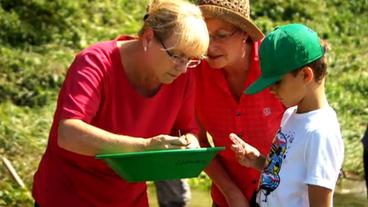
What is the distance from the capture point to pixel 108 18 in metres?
9.49

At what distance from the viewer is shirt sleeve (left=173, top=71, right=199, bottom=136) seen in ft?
10.2

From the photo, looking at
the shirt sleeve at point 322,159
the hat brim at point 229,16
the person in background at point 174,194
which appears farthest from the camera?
the person in background at point 174,194

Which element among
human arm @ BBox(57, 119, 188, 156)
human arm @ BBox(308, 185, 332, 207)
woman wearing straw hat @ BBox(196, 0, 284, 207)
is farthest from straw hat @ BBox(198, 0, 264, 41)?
human arm @ BBox(308, 185, 332, 207)

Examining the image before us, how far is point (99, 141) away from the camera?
2.76 meters

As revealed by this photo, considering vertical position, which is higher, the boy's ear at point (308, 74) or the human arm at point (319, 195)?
the boy's ear at point (308, 74)

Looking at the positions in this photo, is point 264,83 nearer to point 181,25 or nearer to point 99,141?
point 181,25

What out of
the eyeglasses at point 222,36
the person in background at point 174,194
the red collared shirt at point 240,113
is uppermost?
the eyeglasses at point 222,36

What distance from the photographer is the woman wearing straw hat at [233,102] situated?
312 cm

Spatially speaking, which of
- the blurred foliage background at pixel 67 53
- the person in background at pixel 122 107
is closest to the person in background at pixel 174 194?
the blurred foliage background at pixel 67 53

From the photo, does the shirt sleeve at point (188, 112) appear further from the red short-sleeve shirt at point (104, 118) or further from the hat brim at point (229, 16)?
the hat brim at point (229, 16)

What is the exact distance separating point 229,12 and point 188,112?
0.37m

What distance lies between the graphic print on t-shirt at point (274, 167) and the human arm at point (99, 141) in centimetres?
30

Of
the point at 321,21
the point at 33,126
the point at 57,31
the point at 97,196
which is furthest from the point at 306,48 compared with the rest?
the point at 321,21

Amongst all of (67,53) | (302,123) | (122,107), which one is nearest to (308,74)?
(302,123)
